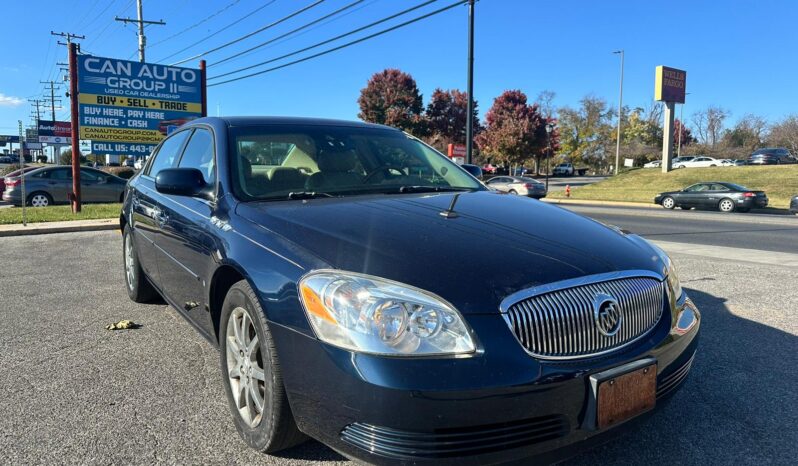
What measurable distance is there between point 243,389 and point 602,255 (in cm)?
175

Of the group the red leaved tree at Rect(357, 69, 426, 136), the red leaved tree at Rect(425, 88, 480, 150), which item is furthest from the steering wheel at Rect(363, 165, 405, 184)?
the red leaved tree at Rect(425, 88, 480, 150)

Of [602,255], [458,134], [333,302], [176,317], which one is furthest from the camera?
[458,134]

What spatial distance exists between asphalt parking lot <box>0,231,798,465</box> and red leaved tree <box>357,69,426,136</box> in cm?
4881

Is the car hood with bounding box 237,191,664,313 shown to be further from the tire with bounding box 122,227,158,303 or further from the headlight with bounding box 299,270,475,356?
the tire with bounding box 122,227,158,303

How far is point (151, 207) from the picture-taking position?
423 centimetres

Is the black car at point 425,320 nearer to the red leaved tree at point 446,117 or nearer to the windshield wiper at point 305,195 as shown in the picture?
the windshield wiper at point 305,195

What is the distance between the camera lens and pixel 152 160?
16.6 ft

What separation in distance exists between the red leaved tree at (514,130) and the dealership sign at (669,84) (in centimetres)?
1373

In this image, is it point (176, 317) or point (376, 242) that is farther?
point (176, 317)

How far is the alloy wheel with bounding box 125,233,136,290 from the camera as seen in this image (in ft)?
16.7

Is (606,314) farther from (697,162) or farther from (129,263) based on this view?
(697,162)

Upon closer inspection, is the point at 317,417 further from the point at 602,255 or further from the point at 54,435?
the point at 54,435

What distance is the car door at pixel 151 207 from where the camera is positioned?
13.6 ft

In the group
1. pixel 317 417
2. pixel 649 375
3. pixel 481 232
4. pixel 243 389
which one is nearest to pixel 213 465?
pixel 243 389
